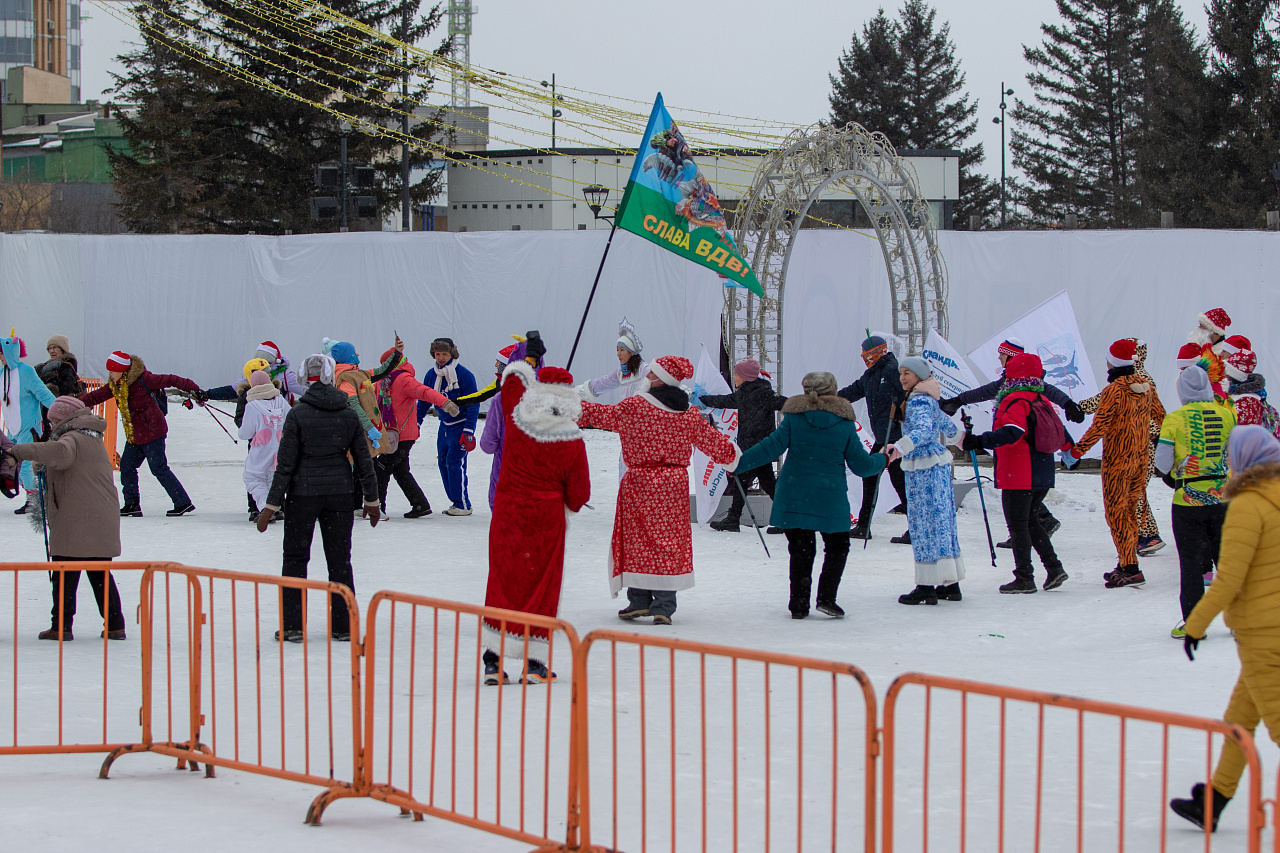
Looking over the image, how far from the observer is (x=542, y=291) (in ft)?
68.2

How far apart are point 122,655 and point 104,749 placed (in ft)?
6.54

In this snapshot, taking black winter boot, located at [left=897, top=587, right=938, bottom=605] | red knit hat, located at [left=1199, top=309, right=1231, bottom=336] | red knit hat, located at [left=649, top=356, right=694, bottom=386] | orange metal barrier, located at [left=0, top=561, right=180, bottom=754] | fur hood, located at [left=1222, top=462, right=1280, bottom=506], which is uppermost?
red knit hat, located at [left=1199, top=309, right=1231, bottom=336]

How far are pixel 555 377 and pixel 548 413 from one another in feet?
0.79

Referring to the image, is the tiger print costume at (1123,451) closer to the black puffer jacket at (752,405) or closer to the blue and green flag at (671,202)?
the black puffer jacket at (752,405)

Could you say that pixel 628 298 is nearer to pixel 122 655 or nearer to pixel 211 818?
pixel 122 655

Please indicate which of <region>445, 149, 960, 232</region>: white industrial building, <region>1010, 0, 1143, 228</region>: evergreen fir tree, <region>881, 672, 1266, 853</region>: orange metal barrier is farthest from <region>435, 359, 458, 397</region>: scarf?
<region>1010, 0, 1143, 228</region>: evergreen fir tree

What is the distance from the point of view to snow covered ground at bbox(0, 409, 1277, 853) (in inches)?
175

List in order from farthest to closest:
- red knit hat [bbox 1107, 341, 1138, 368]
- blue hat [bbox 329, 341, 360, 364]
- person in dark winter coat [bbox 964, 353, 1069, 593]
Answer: blue hat [bbox 329, 341, 360, 364], red knit hat [bbox 1107, 341, 1138, 368], person in dark winter coat [bbox 964, 353, 1069, 593]

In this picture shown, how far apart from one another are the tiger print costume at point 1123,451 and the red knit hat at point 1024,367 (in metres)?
0.60

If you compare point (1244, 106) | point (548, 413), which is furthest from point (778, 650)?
point (1244, 106)

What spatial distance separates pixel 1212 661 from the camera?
22.3 ft

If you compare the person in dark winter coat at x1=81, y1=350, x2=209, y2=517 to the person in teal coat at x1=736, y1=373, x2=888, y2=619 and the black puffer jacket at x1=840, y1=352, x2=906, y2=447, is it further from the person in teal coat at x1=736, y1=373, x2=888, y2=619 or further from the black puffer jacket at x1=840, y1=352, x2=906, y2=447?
the person in teal coat at x1=736, y1=373, x2=888, y2=619

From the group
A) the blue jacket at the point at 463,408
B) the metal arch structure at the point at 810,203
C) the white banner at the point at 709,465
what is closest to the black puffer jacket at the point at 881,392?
the white banner at the point at 709,465

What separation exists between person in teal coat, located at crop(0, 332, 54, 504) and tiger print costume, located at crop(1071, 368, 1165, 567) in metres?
8.57
